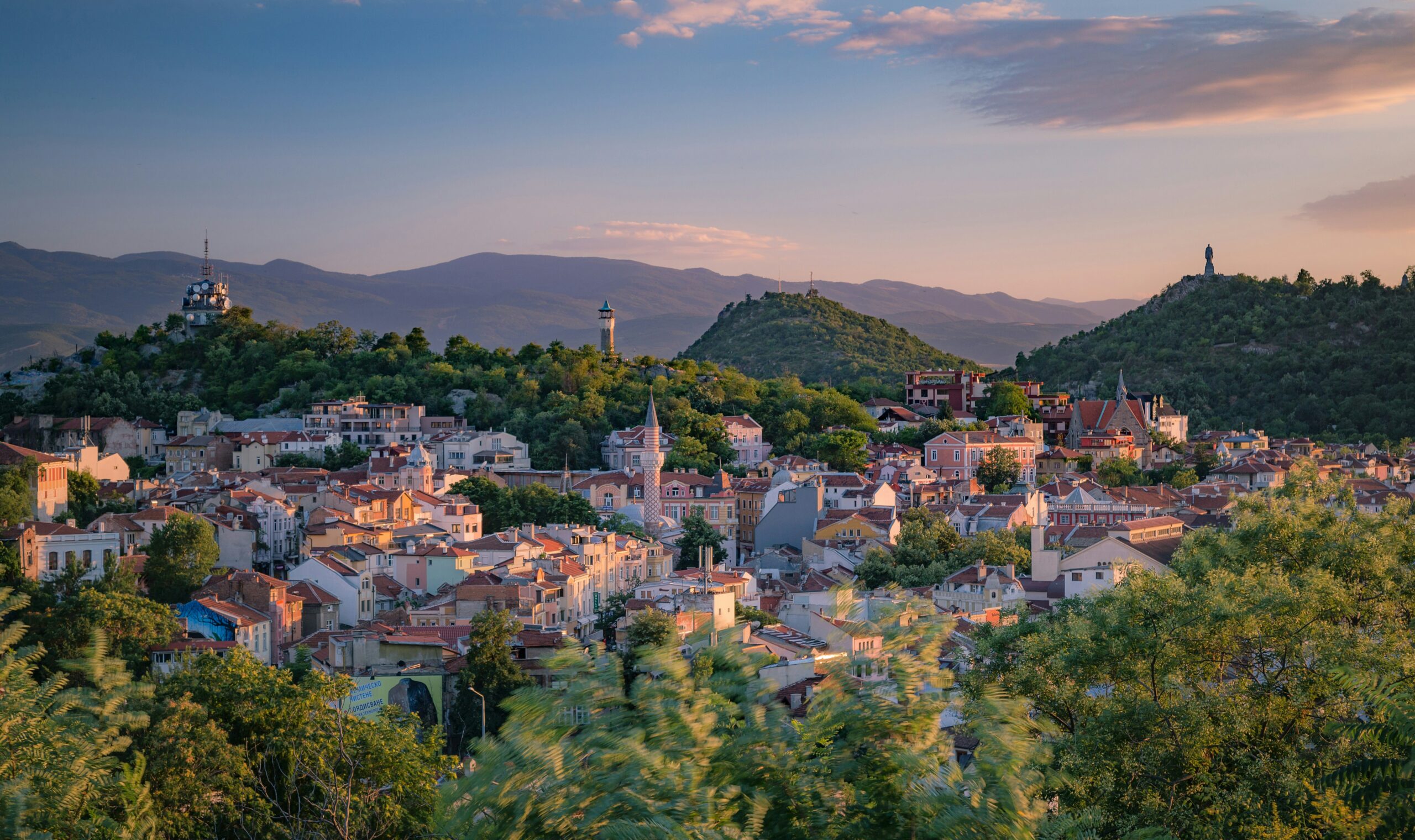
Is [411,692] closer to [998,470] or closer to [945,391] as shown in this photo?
[998,470]

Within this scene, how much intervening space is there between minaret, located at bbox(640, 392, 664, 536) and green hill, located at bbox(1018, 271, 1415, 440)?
92.2 feet

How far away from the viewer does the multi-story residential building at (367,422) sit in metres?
42.8

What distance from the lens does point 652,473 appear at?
34938mm

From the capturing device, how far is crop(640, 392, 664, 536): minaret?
33.1 m

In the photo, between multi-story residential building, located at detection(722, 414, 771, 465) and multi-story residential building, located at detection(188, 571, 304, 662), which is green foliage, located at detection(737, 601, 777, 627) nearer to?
multi-story residential building, located at detection(188, 571, 304, 662)

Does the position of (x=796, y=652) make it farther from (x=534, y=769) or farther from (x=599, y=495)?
(x=599, y=495)

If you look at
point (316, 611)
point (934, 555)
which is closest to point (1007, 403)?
point (934, 555)

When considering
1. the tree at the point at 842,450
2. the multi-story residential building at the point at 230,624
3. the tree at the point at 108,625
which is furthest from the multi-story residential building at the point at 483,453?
the tree at the point at 108,625

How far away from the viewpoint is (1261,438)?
4706cm

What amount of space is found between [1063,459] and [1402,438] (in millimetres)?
17691

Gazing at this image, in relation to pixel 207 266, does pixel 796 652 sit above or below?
below

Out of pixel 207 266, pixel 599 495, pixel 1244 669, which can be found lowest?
pixel 599 495

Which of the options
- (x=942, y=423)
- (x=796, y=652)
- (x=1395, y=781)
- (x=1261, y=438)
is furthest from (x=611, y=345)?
(x=1395, y=781)

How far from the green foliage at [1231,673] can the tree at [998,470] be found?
27.8m
